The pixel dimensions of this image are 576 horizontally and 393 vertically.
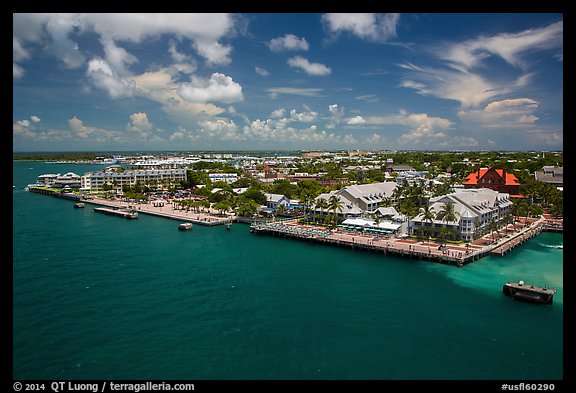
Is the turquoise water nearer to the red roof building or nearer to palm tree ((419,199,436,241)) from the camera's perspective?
palm tree ((419,199,436,241))

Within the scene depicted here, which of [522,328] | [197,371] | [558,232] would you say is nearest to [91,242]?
[197,371]

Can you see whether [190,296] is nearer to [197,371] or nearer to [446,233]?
[197,371]

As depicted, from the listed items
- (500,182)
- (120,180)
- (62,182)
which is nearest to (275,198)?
(500,182)

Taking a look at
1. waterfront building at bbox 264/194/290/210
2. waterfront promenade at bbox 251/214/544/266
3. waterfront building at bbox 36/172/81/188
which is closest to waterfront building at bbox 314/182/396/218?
waterfront promenade at bbox 251/214/544/266

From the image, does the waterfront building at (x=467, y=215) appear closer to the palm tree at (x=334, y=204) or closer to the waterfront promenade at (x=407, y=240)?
the waterfront promenade at (x=407, y=240)

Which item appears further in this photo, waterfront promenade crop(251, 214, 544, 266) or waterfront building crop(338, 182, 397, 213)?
waterfront building crop(338, 182, 397, 213)
